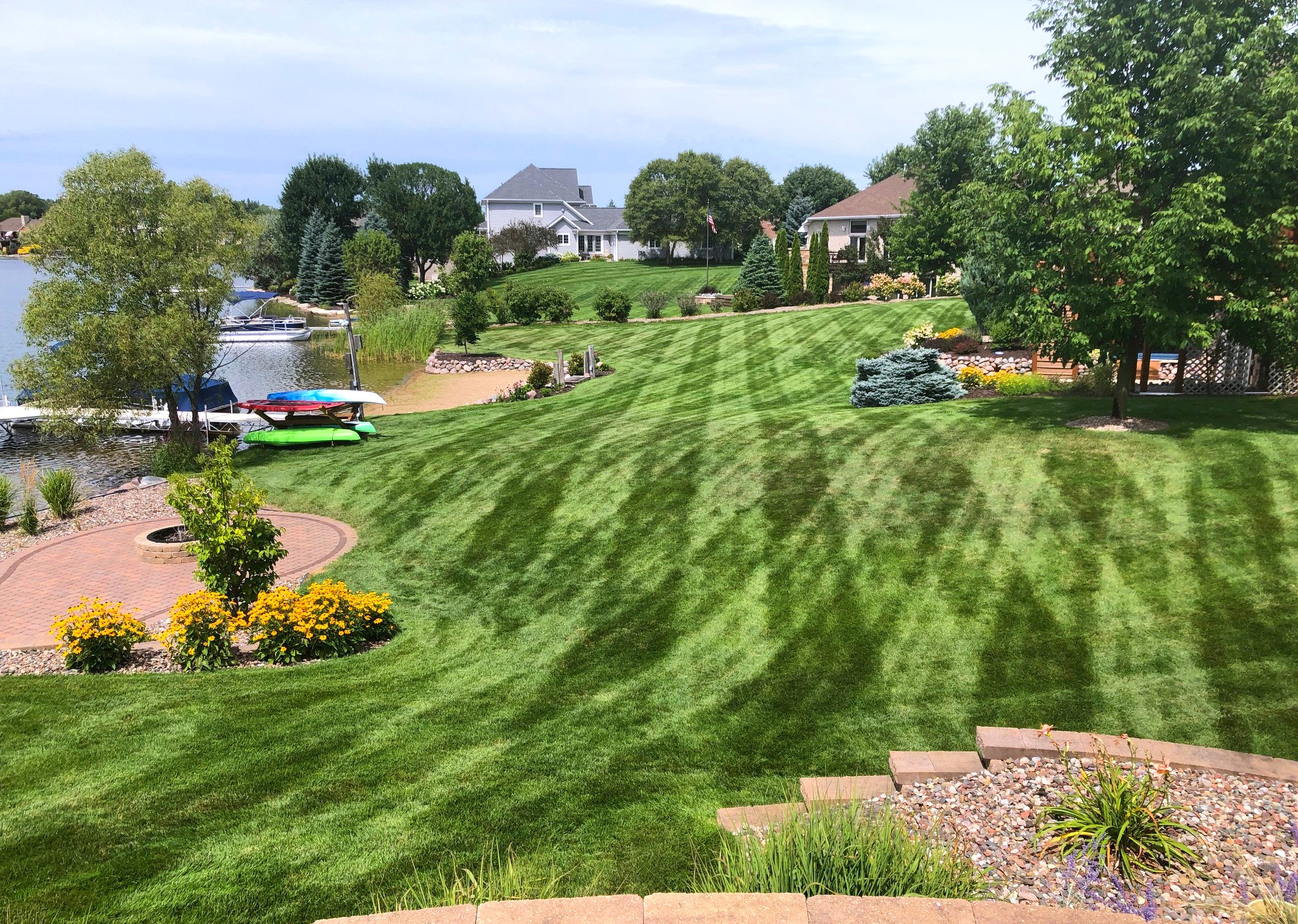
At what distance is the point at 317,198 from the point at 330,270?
10.2 meters

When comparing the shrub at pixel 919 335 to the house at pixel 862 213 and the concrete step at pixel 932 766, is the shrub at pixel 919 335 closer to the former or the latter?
the concrete step at pixel 932 766

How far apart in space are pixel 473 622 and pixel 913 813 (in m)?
7.59

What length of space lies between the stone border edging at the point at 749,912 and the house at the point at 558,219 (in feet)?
303

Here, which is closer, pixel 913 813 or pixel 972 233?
pixel 913 813

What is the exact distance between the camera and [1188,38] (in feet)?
49.7

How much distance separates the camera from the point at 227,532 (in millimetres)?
11633

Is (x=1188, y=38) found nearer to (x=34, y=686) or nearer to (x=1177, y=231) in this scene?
(x=1177, y=231)

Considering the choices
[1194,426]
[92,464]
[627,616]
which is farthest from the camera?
[92,464]

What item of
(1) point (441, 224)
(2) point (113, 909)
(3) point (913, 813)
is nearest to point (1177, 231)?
(3) point (913, 813)

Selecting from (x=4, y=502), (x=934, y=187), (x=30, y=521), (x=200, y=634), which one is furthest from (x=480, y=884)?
(x=934, y=187)

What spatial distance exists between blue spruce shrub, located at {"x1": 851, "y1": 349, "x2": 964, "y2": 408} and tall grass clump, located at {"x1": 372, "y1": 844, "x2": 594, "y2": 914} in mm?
18474

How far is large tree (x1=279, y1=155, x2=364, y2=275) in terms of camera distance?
293 feet

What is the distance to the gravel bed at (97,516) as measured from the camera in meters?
18.1

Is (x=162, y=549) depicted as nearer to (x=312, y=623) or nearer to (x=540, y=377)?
(x=312, y=623)
